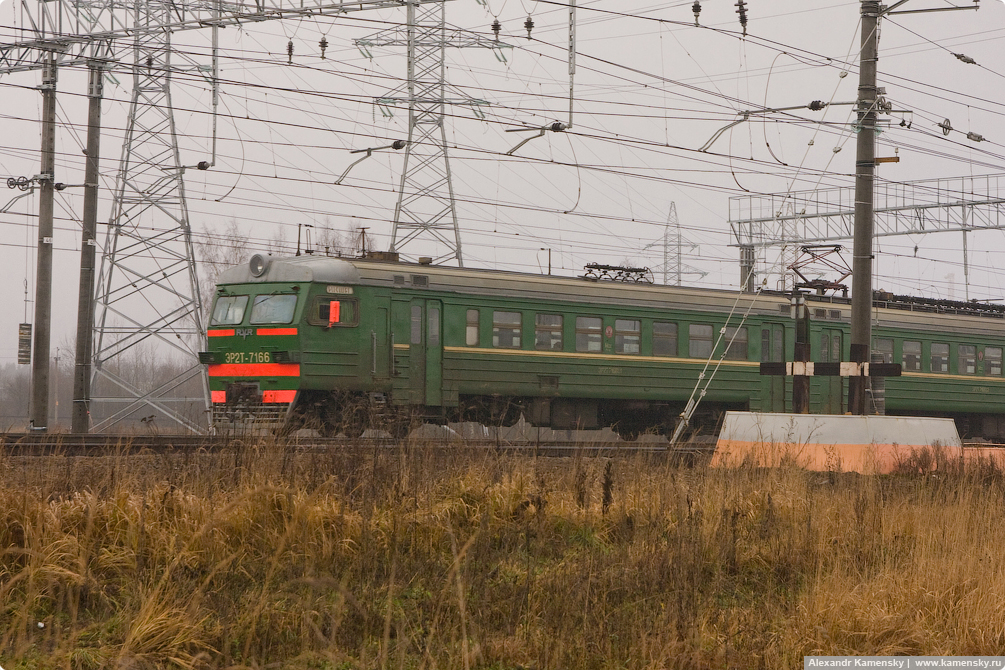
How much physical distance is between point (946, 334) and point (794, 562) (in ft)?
62.6

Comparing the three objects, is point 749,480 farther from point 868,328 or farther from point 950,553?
point 868,328

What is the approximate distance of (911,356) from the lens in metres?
23.5

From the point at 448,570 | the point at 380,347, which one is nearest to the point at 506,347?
the point at 380,347

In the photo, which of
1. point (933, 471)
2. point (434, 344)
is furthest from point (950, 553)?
point (434, 344)

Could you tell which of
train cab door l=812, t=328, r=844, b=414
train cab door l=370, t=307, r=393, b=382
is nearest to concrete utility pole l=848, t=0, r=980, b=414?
train cab door l=370, t=307, r=393, b=382

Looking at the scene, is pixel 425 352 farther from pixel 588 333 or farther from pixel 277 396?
pixel 588 333

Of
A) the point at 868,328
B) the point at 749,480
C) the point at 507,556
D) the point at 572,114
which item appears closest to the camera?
the point at 507,556

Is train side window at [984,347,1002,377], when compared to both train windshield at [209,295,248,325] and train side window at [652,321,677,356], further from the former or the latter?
train windshield at [209,295,248,325]

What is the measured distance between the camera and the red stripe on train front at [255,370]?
1620 cm

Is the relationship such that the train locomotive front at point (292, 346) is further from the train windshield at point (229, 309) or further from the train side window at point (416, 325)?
the train side window at point (416, 325)

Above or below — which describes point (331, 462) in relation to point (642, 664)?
above

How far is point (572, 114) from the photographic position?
18.4m

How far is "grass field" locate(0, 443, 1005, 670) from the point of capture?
558 cm

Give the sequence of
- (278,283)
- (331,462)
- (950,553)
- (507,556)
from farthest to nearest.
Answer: (278,283)
(331,462)
(950,553)
(507,556)
